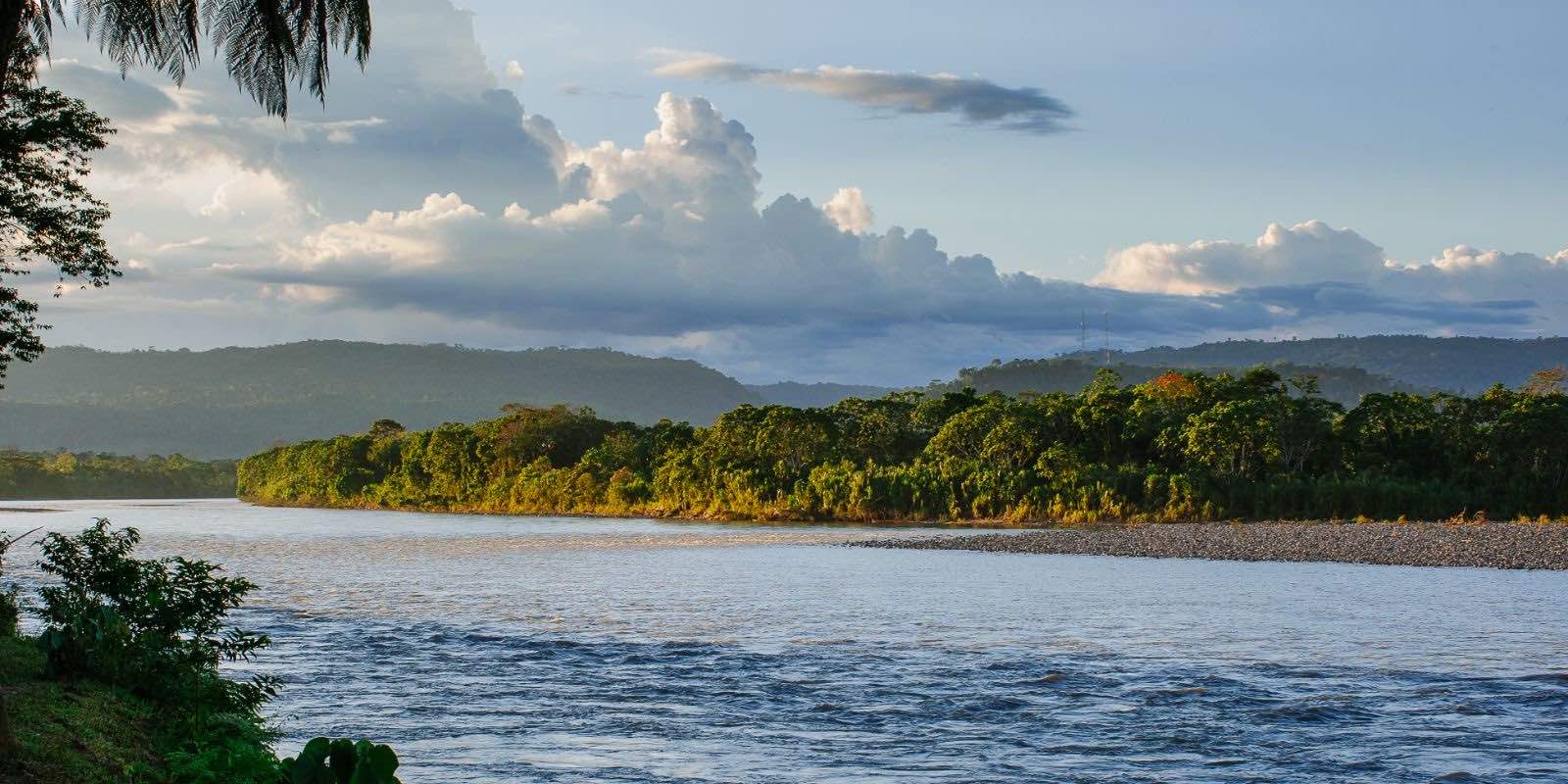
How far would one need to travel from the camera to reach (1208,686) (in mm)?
24625

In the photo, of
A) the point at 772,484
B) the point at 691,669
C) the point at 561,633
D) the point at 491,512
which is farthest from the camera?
the point at 491,512

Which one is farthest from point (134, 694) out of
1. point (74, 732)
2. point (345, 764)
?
point (345, 764)

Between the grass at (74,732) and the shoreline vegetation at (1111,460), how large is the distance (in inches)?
2938

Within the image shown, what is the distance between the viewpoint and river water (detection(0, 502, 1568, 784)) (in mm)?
18500

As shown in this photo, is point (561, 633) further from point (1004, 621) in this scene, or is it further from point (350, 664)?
point (1004, 621)

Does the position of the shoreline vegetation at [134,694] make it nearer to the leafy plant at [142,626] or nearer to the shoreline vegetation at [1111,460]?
the leafy plant at [142,626]

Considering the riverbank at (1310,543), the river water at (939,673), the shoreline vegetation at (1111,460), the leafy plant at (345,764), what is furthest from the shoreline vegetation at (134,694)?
the shoreline vegetation at (1111,460)

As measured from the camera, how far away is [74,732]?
14.1m

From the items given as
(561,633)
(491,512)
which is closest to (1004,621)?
(561,633)

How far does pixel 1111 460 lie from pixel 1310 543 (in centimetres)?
3602

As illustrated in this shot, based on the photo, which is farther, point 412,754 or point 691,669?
point 691,669

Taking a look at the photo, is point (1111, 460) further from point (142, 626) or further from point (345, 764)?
point (345, 764)

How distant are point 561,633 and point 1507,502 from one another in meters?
67.8

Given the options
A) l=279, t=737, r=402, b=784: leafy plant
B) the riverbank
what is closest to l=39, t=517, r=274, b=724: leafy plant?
l=279, t=737, r=402, b=784: leafy plant
